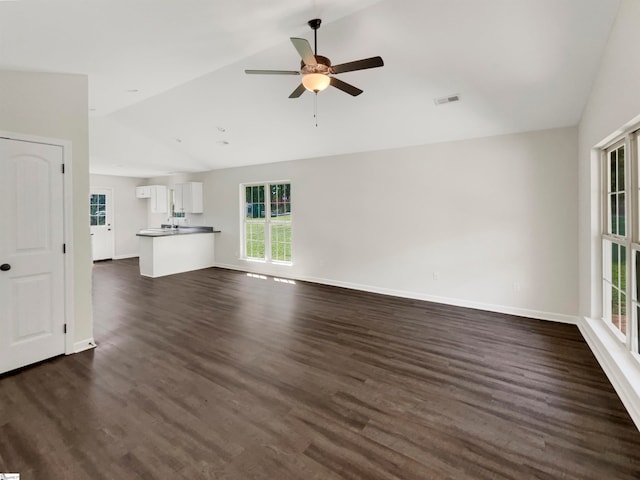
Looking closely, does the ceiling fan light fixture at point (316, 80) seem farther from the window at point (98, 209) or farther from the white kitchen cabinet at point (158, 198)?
the window at point (98, 209)

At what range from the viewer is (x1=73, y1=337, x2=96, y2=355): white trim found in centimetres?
308

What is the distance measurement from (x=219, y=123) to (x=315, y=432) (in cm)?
498

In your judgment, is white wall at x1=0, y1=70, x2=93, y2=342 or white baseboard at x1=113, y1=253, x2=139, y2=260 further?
white baseboard at x1=113, y1=253, x2=139, y2=260

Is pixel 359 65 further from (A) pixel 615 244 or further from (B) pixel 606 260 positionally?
(B) pixel 606 260

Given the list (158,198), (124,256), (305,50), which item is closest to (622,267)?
(305,50)

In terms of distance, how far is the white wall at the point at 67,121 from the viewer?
2.67 m

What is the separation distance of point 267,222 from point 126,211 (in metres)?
5.28

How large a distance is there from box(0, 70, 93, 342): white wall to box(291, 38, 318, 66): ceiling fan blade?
248cm

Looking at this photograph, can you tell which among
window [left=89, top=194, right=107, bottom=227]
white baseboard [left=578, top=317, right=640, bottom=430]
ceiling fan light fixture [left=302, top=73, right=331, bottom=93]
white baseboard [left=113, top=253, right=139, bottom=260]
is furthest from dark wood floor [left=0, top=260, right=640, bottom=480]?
window [left=89, top=194, right=107, bottom=227]

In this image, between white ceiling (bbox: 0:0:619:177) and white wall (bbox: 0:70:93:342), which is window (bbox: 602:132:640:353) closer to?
white ceiling (bbox: 0:0:619:177)

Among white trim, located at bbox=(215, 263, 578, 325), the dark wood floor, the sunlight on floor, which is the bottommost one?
the dark wood floor

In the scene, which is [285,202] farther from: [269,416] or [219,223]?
[269,416]

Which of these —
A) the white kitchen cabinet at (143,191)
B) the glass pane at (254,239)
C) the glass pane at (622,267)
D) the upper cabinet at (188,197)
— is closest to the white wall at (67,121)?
the glass pane at (254,239)

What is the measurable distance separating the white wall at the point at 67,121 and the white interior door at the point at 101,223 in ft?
21.8
